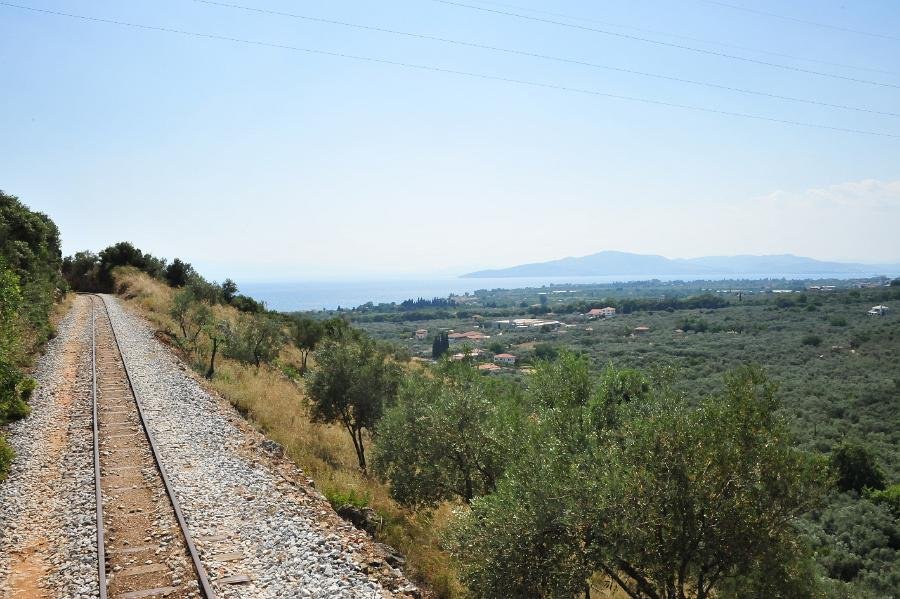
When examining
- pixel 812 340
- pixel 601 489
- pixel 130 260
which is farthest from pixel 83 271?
pixel 812 340

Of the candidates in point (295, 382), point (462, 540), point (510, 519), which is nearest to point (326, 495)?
point (462, 540)

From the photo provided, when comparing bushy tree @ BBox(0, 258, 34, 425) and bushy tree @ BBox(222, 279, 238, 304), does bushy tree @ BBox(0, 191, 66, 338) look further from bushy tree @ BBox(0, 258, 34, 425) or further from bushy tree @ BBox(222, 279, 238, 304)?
bushy tree @ BBox(222, 279, 238, 304)

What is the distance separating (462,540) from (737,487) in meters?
4.19

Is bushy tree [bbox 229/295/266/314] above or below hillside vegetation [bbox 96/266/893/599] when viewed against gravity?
above

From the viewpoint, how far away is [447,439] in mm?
12906

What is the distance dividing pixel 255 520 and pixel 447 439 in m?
4.91

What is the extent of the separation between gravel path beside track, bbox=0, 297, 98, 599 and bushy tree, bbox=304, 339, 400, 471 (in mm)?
7377

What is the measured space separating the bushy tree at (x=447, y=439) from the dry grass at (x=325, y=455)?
2.62 ft

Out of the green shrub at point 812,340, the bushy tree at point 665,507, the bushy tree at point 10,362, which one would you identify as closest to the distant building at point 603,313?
the green shrub at point 812,340

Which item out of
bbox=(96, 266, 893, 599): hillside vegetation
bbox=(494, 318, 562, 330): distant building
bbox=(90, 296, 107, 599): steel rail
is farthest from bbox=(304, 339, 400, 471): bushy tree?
bbox=(494, 318, 562, 330): distant building

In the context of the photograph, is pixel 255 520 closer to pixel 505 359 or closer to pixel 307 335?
pixel 307 335

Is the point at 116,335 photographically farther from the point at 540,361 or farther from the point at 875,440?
the point at 875,440

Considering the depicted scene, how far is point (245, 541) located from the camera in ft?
28.1

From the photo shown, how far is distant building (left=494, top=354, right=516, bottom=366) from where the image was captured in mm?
79637
